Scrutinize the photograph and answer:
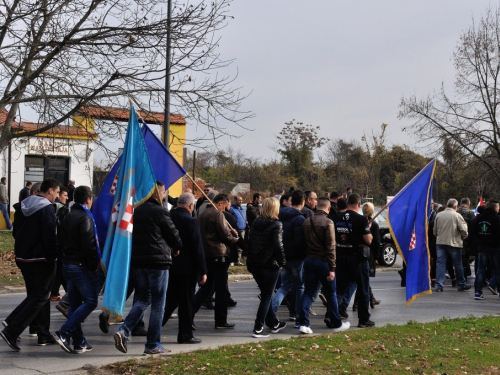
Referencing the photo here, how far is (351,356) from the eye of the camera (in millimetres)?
7852

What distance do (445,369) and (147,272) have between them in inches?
134

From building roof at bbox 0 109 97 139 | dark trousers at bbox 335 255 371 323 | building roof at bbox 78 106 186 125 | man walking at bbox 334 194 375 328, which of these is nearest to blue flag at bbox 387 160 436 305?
man walking at bbox 334 194 375 328

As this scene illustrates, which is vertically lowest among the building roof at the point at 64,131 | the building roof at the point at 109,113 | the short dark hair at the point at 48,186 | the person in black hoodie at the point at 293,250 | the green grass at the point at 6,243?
the green grass at the point at 6,243

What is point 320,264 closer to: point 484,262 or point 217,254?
point 217,254

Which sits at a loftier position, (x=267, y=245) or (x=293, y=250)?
(x=267, y=245)

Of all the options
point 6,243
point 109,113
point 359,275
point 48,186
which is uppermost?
point 109,113

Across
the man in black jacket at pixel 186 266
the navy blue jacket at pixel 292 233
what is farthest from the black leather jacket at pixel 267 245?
the navy blue jacket at pixel 292 233

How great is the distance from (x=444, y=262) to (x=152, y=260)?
9512 millimetres

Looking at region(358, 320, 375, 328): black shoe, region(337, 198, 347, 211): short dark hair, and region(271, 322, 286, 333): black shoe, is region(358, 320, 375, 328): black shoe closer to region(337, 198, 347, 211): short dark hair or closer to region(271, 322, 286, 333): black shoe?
region(271, 322, 286, 333): black shoe

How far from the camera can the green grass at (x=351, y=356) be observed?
7.20 m

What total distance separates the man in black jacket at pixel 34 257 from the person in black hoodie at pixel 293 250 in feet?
11.4

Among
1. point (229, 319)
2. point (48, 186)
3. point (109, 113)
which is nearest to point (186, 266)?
point (48, 186)

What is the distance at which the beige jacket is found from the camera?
15.5m

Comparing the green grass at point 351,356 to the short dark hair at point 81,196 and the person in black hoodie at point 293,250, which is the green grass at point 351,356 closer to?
the person in black hoodie at point 293,250
